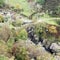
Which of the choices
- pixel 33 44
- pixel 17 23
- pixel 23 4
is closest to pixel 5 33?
pixel 33 44

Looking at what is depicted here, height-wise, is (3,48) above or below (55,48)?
above

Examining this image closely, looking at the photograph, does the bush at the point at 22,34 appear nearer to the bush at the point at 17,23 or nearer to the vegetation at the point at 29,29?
the vegetation at the point at 29,29

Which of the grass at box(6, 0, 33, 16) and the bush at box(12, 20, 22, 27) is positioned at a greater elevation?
the bush at box(12, 20, 22, 27)

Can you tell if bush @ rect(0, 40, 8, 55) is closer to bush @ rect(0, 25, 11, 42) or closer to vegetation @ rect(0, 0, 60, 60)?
vegetation @ rect(0, 0, 60, 60)

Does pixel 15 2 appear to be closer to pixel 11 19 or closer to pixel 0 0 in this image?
pixel 0 0

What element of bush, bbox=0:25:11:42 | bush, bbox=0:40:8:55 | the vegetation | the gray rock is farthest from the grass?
bush, bbox=0:40:8:55

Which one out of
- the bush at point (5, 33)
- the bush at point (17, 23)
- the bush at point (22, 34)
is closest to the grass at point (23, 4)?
the bush at point (17, 23)

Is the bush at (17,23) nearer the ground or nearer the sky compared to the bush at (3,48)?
nearer the ground

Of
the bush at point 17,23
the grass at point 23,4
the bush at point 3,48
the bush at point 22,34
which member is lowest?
the grass at point 23,4

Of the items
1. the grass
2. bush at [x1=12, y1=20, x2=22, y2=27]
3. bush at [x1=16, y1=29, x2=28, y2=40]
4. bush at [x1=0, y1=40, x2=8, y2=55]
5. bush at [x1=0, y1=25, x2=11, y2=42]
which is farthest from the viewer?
the grass

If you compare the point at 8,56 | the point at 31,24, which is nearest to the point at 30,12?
the point at 31,24

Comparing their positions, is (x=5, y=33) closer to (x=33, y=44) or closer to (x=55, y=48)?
(x=33, y=44)
